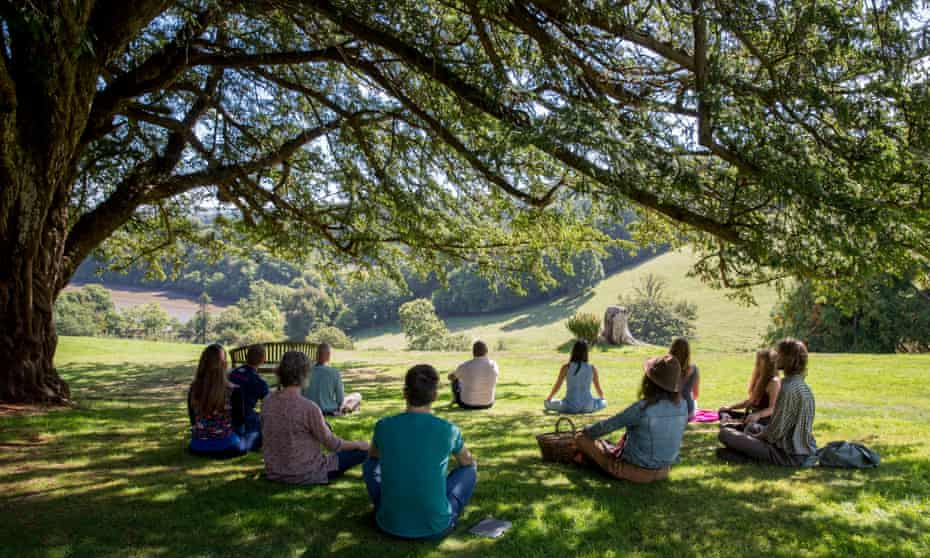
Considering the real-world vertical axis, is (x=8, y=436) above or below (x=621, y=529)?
above

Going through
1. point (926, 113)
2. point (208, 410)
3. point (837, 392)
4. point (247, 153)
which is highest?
point (247, 153)

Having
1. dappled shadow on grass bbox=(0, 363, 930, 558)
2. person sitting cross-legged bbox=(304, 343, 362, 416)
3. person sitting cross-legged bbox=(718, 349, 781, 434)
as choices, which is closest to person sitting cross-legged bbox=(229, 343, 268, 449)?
dappled shadow on grass bbox=(0, 363, 930, 558)

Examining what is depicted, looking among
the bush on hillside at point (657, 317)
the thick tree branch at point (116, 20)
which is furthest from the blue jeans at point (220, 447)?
the bush on hillside at point (657, 317)

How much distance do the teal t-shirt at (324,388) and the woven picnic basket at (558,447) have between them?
11.5ft

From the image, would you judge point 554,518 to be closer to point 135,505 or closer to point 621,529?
point 621,529

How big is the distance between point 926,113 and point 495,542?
5.71 metres

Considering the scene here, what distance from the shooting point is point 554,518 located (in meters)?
4.01

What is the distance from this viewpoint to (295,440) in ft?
→ 14.9

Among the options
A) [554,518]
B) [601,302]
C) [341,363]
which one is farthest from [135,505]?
[601,302]

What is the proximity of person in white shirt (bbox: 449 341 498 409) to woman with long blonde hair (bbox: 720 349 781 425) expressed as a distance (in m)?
3.72

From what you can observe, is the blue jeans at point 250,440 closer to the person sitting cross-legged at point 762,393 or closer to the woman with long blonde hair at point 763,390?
the person sitting cross-legged at point 762,393

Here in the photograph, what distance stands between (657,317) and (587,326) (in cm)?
2696

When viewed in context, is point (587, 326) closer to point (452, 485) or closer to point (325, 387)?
point (325, 387)

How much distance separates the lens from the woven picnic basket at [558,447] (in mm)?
5363
